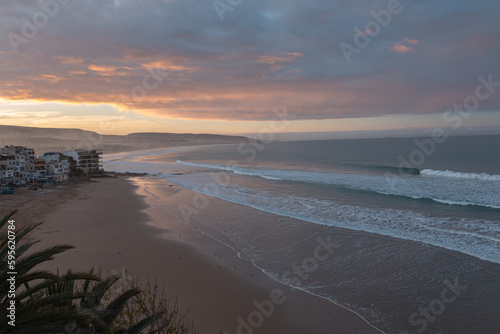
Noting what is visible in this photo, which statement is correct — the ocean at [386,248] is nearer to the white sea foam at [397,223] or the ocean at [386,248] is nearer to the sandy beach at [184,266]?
the white sea foam at [397,223]

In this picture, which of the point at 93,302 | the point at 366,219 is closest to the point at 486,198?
the point at 366,219

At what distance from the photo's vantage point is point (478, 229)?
50.8ft

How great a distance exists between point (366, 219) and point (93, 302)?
16.1m

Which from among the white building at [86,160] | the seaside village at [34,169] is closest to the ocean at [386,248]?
the seaside village at [34,169]

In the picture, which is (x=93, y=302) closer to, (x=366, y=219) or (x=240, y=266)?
(x=240, y=266)

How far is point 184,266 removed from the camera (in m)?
11.8

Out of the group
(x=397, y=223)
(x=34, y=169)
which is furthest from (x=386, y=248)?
(x=34, y=169)
